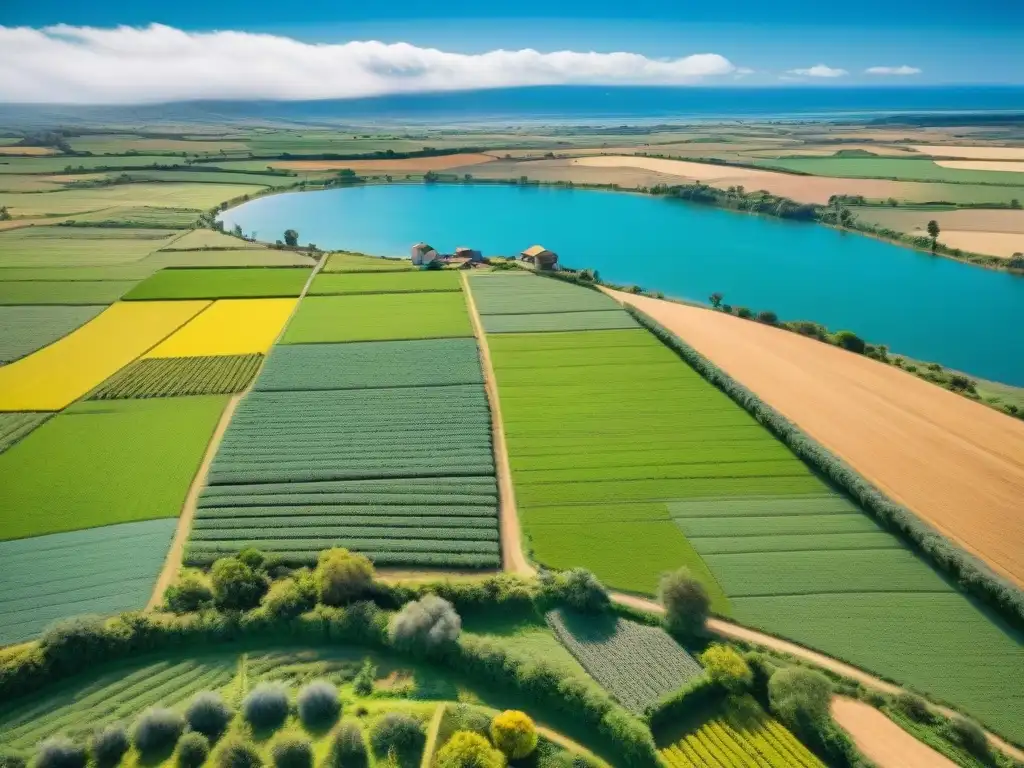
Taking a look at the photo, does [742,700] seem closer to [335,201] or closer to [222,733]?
[222,733]

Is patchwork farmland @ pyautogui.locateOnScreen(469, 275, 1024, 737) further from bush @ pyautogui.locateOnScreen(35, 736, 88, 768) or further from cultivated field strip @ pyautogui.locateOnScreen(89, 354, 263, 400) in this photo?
cultivated field strip @ pyautogui.locateOnScreen(89, 354, 263, 400)

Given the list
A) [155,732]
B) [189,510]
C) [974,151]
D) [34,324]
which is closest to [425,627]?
[155,732]

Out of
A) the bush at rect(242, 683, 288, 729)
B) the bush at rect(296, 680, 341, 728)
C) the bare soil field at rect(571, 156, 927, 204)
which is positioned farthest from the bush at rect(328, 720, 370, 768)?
the bare soil field at rect(571, 156, 927, 204)

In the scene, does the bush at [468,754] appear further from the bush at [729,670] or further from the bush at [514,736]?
the bush at [729,670]

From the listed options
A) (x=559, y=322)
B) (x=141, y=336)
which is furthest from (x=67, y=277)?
(x=559, y=322)

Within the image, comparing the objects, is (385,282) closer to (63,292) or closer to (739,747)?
(63,292)

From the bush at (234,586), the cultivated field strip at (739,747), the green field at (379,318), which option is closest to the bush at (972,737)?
the cultivated field strip at (739,747)
